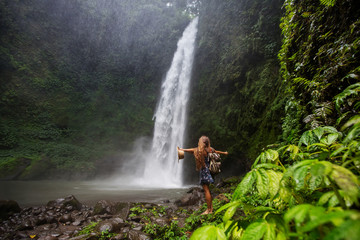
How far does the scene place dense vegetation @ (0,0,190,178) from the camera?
13109 millimetres

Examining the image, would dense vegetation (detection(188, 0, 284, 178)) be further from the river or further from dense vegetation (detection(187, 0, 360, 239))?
the river

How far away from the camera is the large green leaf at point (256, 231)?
2.27 ft

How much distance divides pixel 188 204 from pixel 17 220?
388 cm

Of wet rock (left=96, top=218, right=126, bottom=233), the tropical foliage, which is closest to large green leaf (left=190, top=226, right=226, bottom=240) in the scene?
the tropical foliage

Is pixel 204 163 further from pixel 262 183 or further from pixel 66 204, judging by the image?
pixel 66 204

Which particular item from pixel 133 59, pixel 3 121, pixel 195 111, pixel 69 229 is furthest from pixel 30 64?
pixel 69 229

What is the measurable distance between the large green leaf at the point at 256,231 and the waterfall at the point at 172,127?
10306 millimetres

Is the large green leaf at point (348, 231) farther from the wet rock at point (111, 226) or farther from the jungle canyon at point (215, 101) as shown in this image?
the wet rock at point (111, 226)

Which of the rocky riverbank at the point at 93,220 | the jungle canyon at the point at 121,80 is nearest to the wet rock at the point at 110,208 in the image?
the rocky riverbank at the point at 93,220

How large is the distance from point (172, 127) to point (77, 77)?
12.7 m

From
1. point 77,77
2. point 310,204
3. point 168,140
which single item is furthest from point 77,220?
point 77,77

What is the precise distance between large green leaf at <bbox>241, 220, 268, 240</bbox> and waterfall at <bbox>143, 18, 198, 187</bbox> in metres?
10.3

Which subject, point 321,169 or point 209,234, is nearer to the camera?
point 321,169

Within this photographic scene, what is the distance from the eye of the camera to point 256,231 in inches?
28.3
